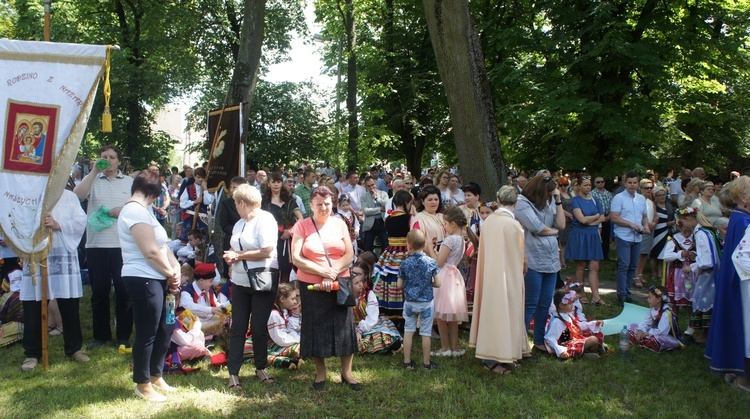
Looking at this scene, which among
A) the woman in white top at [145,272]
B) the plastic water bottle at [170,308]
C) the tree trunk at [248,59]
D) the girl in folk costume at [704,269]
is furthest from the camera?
the tree trunk at [248,59]

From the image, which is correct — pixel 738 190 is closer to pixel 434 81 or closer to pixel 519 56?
pixel 519 56

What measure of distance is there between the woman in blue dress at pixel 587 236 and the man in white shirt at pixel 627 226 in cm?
26

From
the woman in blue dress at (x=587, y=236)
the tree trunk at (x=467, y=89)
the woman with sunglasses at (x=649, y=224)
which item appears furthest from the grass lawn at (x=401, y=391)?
the tree trunk at (x=467, y=89)

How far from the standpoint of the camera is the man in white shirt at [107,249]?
613cm

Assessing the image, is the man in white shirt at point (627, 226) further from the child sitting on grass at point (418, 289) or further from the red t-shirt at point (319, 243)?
the red t-shirt at point (319, 243)

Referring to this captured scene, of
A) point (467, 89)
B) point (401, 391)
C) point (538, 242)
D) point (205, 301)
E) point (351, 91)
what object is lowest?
point (401, 391)

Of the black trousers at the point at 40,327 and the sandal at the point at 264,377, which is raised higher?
the black trousers at the point at 40,327

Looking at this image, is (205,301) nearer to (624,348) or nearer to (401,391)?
(401,391)

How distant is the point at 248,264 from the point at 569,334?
3462mm

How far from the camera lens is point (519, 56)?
53.9ft

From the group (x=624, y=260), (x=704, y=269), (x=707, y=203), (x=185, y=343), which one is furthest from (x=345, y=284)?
(x=707, y=203)

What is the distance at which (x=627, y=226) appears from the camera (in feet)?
27.1

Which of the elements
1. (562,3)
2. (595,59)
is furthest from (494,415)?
(562,3)

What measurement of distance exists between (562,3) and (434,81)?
26.8 ft
